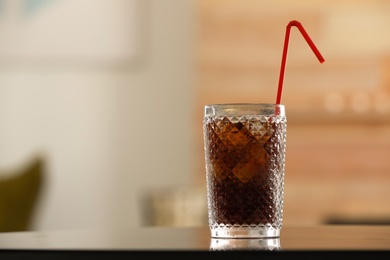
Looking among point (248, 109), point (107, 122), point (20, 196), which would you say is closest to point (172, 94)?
point (107, 122)

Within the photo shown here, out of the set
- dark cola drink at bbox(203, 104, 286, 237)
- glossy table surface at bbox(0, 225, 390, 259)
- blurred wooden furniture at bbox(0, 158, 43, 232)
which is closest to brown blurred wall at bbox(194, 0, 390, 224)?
blurred wooden furniture at bbox(0, 158, 43, 232)

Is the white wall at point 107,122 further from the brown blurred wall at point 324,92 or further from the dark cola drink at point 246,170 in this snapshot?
the dark cola drink at point 246,170

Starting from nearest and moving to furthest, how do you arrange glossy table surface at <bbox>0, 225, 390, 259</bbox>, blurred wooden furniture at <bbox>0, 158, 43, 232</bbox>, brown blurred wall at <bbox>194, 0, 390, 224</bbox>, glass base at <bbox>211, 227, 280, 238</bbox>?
glossy table surface at <bbox>0, 225, 390, 259</bbox> → glass base at <bbox>211, 227, 280, 238</bbox> → blurred wooden furniture at <bbox>0, 158, 43, 232</bbox> → brown blurred wall at <bbox>194, 0, 390, 224</bbox>

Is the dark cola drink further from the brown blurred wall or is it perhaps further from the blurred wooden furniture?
the brown blurred wall

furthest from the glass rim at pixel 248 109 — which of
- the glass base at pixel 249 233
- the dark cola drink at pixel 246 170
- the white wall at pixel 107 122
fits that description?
the white wall at pixel 107 122
